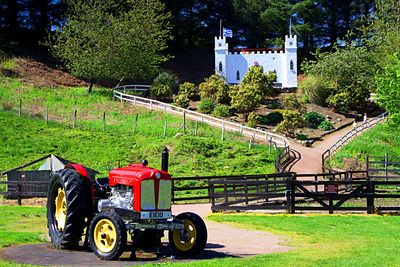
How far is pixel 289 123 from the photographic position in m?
52.6

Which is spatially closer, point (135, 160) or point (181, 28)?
point (135, 160)

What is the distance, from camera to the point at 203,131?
47.8m

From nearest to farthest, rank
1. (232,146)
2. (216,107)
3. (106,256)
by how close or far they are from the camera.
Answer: (106,256), (232,146), (216,107)

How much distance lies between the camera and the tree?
61.3 meters

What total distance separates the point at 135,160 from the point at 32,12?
42.3m

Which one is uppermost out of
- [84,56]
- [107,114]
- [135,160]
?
[84,56]

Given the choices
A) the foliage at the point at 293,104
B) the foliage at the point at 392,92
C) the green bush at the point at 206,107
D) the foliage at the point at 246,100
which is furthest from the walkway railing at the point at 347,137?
the green bush at the point at 206,107

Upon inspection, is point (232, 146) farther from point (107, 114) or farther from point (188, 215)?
point (188, 215)

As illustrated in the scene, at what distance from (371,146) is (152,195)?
3715cm

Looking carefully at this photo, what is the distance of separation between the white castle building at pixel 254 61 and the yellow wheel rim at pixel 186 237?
2342 inches

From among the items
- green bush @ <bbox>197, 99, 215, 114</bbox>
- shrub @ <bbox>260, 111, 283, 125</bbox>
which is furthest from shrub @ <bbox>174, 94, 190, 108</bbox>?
shrub @ <bbox>260, 111, 283, 125</bbox>

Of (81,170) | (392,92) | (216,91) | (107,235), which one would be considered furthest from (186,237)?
(216,91)

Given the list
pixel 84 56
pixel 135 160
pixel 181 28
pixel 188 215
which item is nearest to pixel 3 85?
Result: pixel 84 56

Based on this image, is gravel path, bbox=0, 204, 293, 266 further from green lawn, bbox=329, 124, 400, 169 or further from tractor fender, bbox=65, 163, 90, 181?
green lawn, bbox=329, 124, 400, 169
